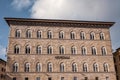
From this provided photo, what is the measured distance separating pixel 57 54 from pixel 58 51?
78 centimetres

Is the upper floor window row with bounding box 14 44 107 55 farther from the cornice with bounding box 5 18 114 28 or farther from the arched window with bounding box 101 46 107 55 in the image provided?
the cornice with bounding box 5 18 114 28

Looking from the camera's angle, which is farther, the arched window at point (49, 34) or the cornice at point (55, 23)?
the arched window at point (49, 34)

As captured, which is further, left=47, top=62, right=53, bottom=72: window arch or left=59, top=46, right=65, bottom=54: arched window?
left=59, top=46, right=65, bottom=54: arched window

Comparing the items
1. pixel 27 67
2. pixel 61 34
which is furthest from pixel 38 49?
pixel 61 34

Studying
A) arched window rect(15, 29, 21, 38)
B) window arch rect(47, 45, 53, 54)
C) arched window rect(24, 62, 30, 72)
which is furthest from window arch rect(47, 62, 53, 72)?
arched window rect(15, 29, 21, 38)

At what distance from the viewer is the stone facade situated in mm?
42531

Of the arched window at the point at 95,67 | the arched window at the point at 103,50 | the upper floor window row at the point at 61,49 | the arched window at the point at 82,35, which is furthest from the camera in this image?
the arched window at the point at 82,35

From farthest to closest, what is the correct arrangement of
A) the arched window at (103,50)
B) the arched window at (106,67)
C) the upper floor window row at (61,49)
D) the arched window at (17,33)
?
1. the arched window at (103,50)
2. the arched window at (106,67)
3. the arched window at (17,33)
4. the upper floor window row at (61,49)

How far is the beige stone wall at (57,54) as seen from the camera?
4250cm

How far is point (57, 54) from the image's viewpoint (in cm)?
4416

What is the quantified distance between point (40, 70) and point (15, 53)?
22.2 ft

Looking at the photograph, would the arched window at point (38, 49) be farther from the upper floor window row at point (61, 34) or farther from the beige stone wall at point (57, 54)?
the upper floor window row at point (61, 34)

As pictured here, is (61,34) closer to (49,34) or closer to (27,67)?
(49,34)

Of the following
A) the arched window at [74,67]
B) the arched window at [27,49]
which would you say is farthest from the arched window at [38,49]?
the arched window at [74,67]
